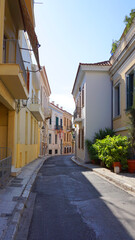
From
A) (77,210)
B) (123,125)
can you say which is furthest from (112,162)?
(77,210)

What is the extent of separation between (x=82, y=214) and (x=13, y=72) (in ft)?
13.3

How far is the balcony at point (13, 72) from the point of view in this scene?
6754 millimetres

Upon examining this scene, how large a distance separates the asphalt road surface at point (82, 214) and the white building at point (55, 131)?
116ft

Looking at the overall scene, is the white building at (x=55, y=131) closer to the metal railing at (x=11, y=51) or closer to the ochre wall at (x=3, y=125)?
the ochre wall at (x=3, y=125)

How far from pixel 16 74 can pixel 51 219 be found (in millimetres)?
3924

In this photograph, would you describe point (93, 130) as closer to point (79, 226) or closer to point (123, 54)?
point (123, 54)

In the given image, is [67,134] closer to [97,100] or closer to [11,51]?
[97,100]

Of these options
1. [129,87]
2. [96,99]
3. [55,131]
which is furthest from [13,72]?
[55,131]

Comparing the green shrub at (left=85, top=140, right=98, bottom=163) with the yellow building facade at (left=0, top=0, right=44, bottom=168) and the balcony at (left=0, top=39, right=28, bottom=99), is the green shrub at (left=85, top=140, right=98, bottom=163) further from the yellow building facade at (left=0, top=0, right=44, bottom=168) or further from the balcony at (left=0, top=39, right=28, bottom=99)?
the balcony at (left=0, top=39, right=28, bottom=99)

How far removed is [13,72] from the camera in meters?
6.75

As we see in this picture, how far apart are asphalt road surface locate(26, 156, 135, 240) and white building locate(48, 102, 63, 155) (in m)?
35.5

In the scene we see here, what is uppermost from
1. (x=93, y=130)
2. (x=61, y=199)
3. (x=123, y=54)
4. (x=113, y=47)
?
(x=113, y=47)

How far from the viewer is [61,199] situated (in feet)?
20.7

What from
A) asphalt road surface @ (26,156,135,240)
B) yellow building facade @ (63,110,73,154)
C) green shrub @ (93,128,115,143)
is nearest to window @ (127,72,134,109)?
green shrub @ (93,128,115,143)
